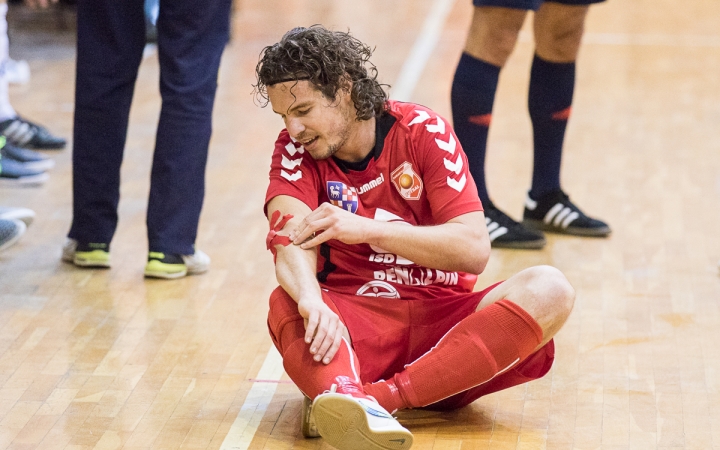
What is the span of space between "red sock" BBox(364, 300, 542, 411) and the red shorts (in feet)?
0.35

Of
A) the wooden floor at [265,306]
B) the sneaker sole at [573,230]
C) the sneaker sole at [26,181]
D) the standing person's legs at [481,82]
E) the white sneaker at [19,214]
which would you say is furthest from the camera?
the sneaker sole at [26,181]

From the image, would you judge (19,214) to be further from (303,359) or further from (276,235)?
(303,359)

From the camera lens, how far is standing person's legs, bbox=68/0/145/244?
2955mm

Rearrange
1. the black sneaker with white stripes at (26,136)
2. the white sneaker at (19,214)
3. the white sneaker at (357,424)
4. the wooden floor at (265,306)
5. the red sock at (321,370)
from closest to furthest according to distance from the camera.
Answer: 1. the white sneaker at (357,424)
2. the red sock at (321,370)
3. the wooden floor at (265,306)
4. the white sneaker at (19,214)
5. the black sneaker with white stripes at (26,136)

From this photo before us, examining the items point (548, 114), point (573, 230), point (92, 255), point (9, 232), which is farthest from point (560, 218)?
point (9, 232)

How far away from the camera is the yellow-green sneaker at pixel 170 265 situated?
3.04m

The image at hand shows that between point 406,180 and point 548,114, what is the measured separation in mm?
1382

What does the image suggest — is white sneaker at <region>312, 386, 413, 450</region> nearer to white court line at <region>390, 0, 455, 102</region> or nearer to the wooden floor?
the wooden floor

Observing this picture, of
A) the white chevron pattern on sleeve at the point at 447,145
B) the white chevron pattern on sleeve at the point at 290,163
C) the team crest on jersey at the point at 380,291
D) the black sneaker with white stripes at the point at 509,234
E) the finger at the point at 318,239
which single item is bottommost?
the black sneaker with white stripes at the point at 509,234

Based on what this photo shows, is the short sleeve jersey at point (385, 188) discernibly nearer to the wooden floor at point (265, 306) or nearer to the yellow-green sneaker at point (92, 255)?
the wooden floor at point (265, 306)

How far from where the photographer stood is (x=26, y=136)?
4.32 meters

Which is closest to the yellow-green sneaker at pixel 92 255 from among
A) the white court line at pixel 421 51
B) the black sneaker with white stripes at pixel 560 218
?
the black sneaker with white stripes at pixel 560 218

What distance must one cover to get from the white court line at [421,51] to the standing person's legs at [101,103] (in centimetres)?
218

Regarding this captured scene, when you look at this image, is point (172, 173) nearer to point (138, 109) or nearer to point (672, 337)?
point (672, 337)
